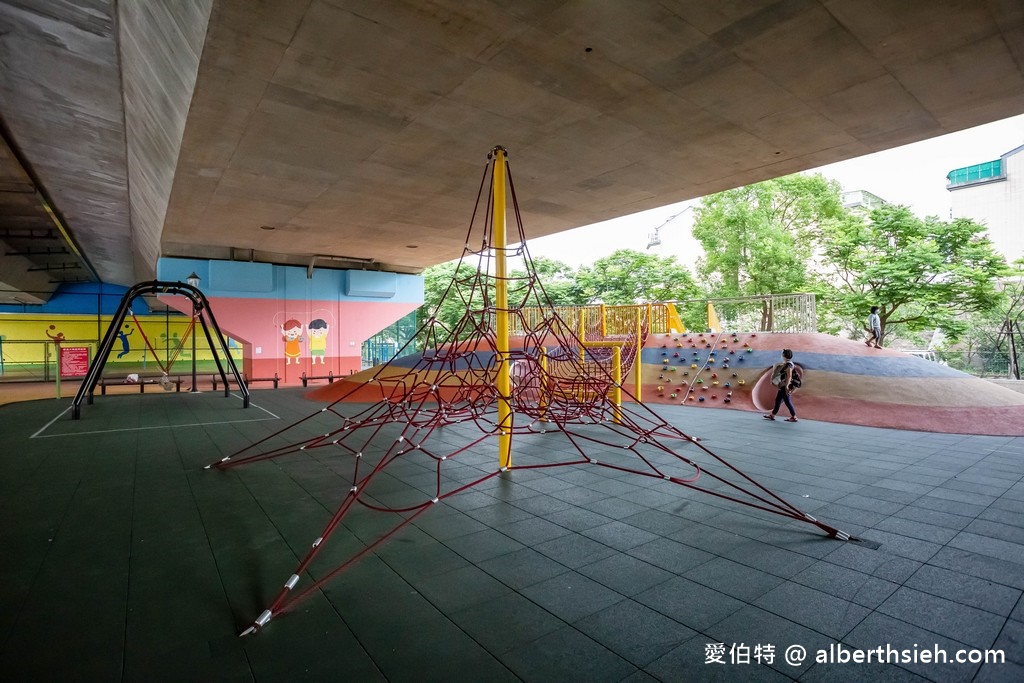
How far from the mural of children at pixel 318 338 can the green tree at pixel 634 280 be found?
12518mm

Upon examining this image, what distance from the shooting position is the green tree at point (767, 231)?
18.5m

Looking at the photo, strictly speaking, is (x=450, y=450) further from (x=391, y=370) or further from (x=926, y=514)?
(x=391, y=370)

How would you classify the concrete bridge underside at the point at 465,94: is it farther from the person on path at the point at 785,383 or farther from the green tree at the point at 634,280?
the green tree at the point at 634,280

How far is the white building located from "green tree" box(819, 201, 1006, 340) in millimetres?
11725

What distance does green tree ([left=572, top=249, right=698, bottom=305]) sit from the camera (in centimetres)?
2159

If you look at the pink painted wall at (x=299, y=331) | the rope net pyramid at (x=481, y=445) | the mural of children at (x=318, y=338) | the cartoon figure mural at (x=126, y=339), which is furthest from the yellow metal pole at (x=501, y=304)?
the cartoon figure mural at (x=126, y=339)

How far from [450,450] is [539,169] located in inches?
189

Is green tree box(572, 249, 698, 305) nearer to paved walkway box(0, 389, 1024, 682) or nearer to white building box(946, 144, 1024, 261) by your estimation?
white building box(946, 144, 1024, 261)

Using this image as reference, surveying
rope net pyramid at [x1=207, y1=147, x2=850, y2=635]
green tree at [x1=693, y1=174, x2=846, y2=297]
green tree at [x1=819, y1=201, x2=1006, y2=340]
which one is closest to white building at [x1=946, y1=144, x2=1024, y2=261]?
green tree at [x1=693, y1=174, x2=846, y2=297]

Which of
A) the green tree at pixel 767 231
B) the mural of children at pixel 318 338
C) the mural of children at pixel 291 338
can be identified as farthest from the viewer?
the green tree at pixel 767 231

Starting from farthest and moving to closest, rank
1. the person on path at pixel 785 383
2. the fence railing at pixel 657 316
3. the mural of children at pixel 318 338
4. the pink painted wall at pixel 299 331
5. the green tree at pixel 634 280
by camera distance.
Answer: the green tree at pixel 634 280 < the mural of children at pixel 318 338 < the pink painted wall at pixel 299 331 < the fence railing at pixel 657 316 < the person on path at pixel 785 383

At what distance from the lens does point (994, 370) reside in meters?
13.3

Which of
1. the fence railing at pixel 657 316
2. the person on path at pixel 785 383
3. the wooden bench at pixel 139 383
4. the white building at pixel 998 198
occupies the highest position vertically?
the white building at pixel 998 198

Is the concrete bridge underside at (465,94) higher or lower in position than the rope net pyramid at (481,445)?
higher
